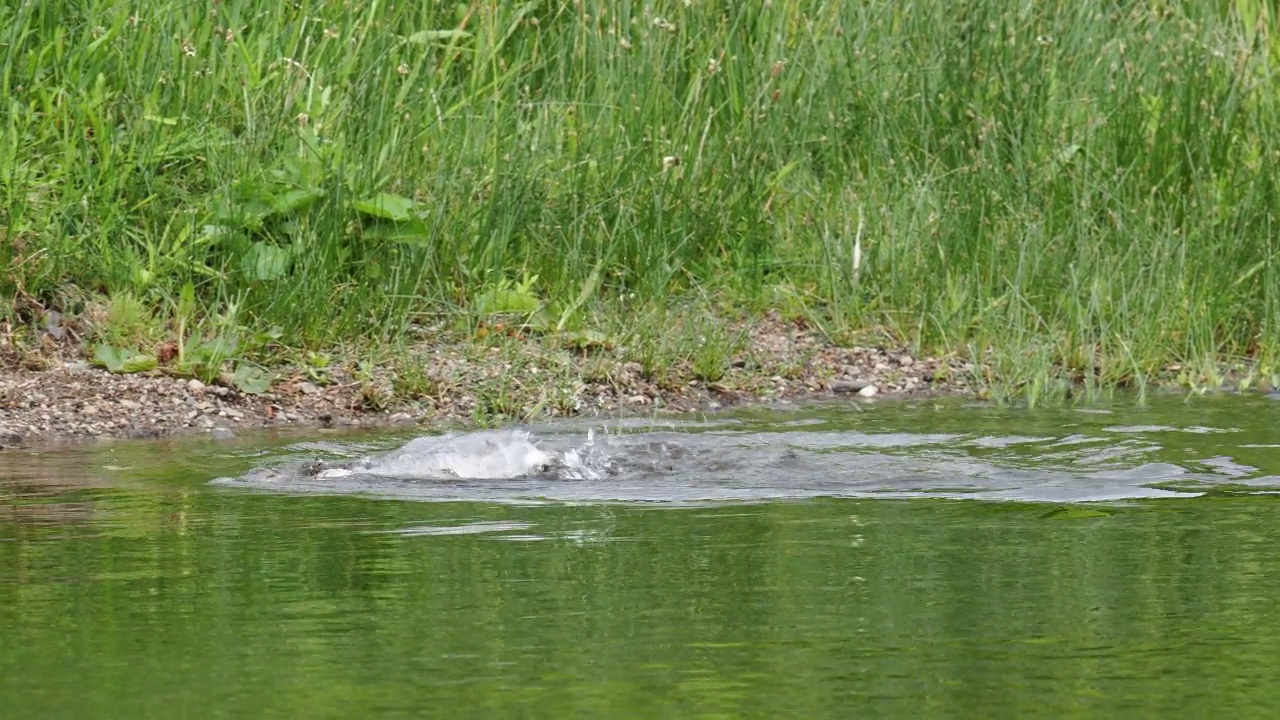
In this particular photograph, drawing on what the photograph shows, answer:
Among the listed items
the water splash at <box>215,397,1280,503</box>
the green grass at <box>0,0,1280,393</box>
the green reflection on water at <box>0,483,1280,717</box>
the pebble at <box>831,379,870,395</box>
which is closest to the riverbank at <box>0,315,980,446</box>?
the pebble at <box>831,379,870,395</box>

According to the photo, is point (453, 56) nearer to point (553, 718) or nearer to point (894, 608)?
point (894, 608)

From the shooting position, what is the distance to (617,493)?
5875 mm

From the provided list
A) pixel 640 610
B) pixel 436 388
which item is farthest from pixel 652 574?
pixel 436 388

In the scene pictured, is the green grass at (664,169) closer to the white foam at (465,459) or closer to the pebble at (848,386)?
the pebble at (848,386)

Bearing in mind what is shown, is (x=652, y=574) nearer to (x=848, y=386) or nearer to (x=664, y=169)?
(x=848, y=386)

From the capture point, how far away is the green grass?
28.2 feet

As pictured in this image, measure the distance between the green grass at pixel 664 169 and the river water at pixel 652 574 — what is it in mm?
1501

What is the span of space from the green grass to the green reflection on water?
304 cm

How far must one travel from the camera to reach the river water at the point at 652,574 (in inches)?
133

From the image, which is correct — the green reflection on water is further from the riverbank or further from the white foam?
the riverbank

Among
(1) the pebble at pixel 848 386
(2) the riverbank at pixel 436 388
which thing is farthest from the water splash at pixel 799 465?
(1) the pebble at pixel 848 386

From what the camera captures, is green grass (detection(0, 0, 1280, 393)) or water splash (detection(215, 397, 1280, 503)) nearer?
water splash (detection(215, 397, 1280, 503))

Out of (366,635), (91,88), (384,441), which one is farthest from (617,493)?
(91,88)

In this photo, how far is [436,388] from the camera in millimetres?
8234
